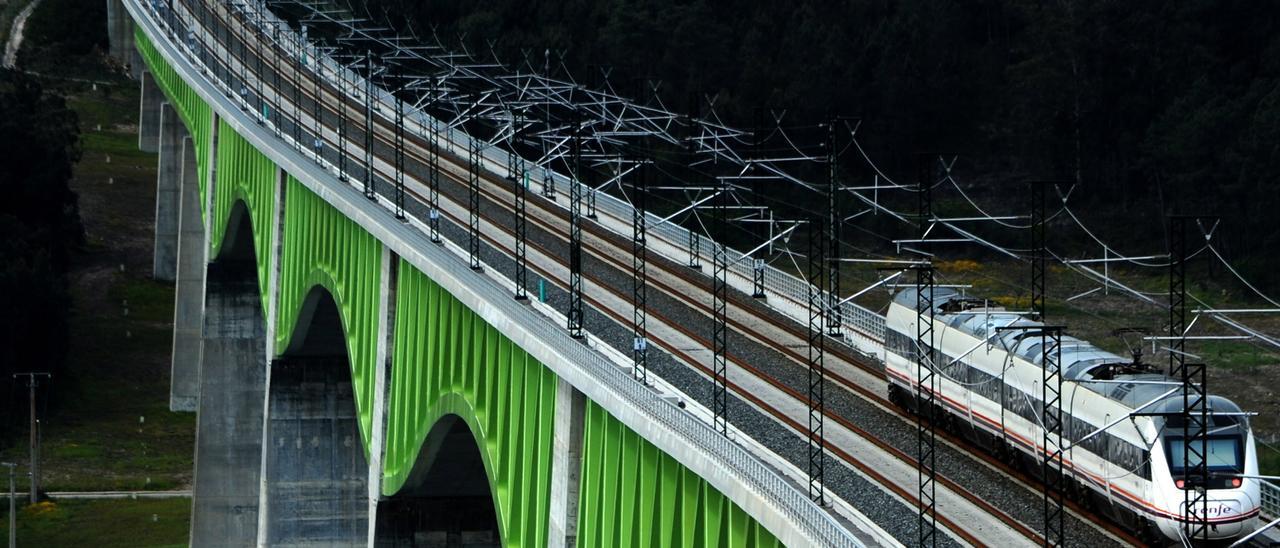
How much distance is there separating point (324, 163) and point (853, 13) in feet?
219

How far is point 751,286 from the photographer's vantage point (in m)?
66.0

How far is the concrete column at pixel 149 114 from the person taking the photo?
147m

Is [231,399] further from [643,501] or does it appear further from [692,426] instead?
[692,426]

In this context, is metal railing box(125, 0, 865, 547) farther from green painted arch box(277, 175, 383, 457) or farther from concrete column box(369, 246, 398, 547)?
green painted arch box(277, 175, 383, 457)

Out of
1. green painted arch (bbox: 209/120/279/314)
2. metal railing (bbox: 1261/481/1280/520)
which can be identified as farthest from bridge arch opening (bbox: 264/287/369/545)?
metal railing (bbox: 1261/481/1280/520)

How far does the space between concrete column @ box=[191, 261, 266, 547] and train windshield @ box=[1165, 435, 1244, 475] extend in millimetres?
62983

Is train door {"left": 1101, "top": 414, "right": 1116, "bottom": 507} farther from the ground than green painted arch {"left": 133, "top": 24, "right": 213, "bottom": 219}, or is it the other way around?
green painted arch {"left": 133, "top": 24, "right": 213, "bottom": 219}

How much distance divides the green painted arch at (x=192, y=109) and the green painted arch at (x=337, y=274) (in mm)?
23123

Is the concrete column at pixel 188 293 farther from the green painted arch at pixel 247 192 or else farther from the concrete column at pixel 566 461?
the concrete column at pixel 566 461

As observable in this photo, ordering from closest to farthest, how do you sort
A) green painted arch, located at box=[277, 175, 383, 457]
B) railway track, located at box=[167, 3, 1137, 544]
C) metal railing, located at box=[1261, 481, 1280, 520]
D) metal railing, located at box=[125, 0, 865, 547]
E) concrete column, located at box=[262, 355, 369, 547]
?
metal railing, located at box=[125, 0, 865, 547], metal railing, located at box=[1261, 481, 1280, 520], railway track, located at box=[167, 3, 1137, 544], green painted arch, located at box=[277, 175, 383, 457], concrete column, located at box=[262, 355, 369, 547]

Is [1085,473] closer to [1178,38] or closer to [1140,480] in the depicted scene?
[1140,480]

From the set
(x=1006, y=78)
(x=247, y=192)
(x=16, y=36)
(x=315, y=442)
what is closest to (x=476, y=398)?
(x=315, y=442)

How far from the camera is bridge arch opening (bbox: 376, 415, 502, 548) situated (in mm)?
69312

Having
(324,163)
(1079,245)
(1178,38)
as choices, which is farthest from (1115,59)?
(324,163)
